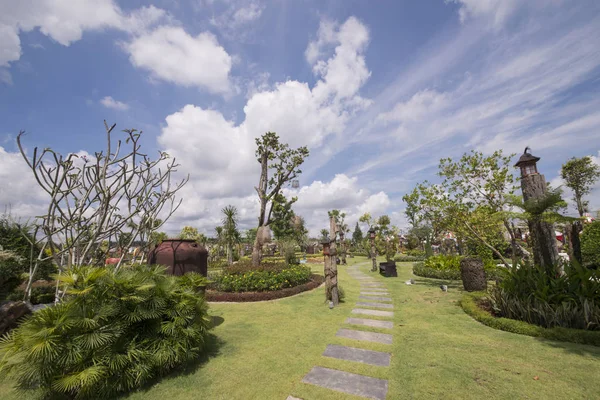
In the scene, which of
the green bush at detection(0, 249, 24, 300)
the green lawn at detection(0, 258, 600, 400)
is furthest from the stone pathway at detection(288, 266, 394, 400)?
the green bush at detection(0, 249, 24, 300)

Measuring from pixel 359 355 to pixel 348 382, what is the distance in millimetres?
940

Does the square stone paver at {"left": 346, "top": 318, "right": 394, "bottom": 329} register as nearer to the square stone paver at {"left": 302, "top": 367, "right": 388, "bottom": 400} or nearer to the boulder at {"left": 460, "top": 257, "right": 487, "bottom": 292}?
the square stone paver at {"left": 302, "top": 367, "right": 388, "bottom": 400}

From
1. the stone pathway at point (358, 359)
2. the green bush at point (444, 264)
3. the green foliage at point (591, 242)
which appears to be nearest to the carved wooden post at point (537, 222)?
the stone pathway at point (358, 359)

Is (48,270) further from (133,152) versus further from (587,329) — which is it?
(587,329)

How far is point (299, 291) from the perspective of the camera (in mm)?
10391

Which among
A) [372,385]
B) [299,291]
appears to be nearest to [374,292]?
[299,291]

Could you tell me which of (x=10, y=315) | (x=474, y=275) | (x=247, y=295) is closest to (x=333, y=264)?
(x=247, y=295)

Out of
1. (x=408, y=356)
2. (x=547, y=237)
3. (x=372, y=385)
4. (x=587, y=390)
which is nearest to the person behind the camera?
(x=587, y=390)

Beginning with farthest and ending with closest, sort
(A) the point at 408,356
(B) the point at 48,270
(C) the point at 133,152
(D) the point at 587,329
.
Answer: (B) the point at 48,270, (C) the point at 133,152, (D) the point at 587,329, (A) the point at 408,356

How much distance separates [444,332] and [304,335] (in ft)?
10.6

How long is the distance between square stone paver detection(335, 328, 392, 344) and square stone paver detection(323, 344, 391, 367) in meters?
0.55

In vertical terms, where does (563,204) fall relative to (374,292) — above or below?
above

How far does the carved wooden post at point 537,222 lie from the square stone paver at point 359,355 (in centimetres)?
558

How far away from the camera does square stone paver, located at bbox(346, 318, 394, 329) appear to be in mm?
6046
